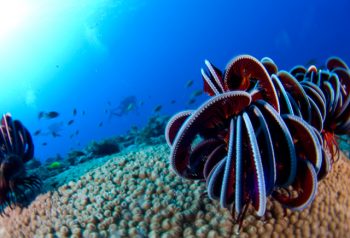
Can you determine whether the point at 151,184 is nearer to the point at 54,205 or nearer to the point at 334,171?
the point at 54,205

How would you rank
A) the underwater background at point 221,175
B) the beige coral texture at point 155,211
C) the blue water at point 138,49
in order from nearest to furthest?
the underwater background at point 221,175
the beige coral texture at point 155,211
the blue water at point 138,49

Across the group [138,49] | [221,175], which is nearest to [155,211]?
[221,175]

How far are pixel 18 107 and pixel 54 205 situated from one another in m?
128

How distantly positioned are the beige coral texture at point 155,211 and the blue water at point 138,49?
240 feet

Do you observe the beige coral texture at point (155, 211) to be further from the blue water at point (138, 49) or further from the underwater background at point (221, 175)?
the blue water at point (138, 49)

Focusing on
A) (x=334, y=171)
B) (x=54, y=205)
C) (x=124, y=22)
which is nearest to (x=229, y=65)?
(x=334, y=171)

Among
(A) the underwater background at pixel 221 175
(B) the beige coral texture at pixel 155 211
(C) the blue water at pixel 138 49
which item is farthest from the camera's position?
(C) the blue water at pixel 138 49

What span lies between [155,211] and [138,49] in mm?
111969

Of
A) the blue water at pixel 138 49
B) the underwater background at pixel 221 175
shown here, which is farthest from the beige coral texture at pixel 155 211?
the blue water at pixel 138 49

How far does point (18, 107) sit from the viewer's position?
118 meters

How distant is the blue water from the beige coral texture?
73.1 meters

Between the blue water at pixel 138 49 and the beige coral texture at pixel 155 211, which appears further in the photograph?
the blue water at pixel 138 49

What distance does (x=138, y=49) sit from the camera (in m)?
112

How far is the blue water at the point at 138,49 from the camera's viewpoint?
87188 mm
